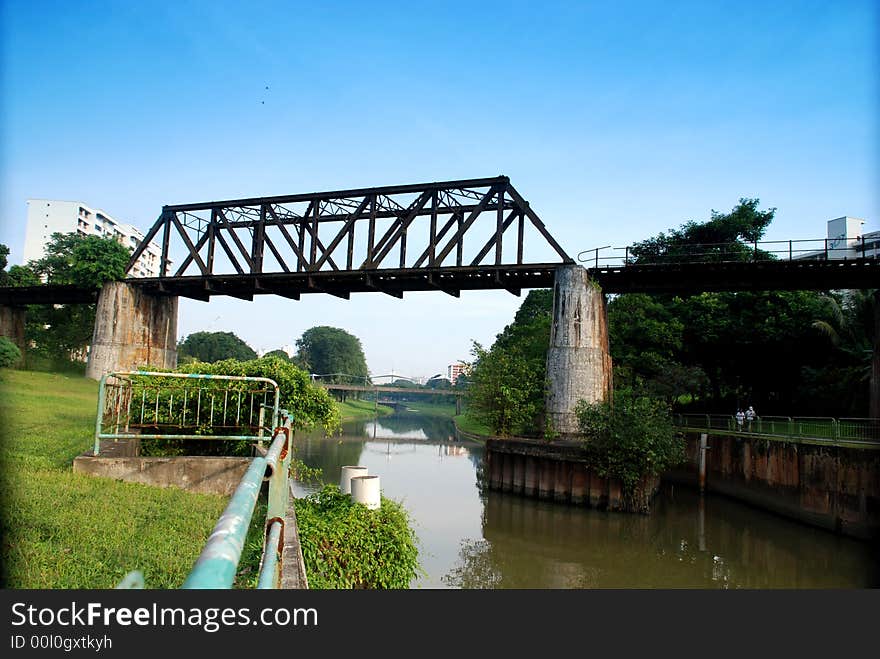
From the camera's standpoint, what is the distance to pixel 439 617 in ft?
8.07

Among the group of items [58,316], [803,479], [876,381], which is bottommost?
[803,479]

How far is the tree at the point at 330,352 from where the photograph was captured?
11344 centimetres

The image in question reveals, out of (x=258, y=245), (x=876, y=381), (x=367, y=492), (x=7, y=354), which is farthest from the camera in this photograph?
(x=7, y=354)

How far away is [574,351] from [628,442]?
14.4 feet

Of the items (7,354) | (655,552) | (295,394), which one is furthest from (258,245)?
(655,552)

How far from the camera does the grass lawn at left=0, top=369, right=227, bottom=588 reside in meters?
4.17

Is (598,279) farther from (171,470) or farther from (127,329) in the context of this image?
(127,329)

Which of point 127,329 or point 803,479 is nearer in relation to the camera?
point 803,479

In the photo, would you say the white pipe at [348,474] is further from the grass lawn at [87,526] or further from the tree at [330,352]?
the tree at [330,352]

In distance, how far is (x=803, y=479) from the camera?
17875 millimetres

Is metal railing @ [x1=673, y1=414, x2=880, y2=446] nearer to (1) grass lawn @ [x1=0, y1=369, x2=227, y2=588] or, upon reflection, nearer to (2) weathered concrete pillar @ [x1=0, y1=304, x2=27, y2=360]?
(1) grass lawn @ [x1=0, y1=369, x2=227, y2=588]

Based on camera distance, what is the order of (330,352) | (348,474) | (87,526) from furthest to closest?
(330,352), (348,474), (87,526)

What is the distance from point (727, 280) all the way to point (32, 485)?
22.4 m

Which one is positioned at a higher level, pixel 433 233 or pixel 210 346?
pixel 433 233
